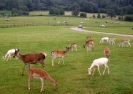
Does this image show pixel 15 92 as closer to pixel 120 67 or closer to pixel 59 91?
pixel 59 91

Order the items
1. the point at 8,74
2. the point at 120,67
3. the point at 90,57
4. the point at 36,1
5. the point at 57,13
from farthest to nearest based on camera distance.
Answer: the point at 36,1
the point at 57,13
the point at 90,57
the point at 120,67
the point at 8,74

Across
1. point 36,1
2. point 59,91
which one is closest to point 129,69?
point 59,91

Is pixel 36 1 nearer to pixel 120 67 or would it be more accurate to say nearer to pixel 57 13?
pixel 57 13

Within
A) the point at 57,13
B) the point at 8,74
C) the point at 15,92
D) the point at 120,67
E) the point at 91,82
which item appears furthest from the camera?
the point at 57,13

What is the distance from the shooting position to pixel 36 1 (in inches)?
7618

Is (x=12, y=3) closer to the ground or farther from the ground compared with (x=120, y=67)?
farther from the ground

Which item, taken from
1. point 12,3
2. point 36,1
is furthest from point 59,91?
point 36,1

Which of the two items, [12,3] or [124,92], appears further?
[12,3]

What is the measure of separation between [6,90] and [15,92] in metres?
0.77

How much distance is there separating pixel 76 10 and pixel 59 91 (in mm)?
162065

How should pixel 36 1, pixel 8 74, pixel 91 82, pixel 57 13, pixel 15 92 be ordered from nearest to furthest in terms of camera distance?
1. pixel 15 92
2. pixel 91 82
3. pixel 8 74
4. pixel 57 13
5. pixel 36 1

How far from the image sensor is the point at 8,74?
18641mm

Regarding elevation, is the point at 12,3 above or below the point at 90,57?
above

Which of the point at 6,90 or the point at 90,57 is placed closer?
the point at 6,90
